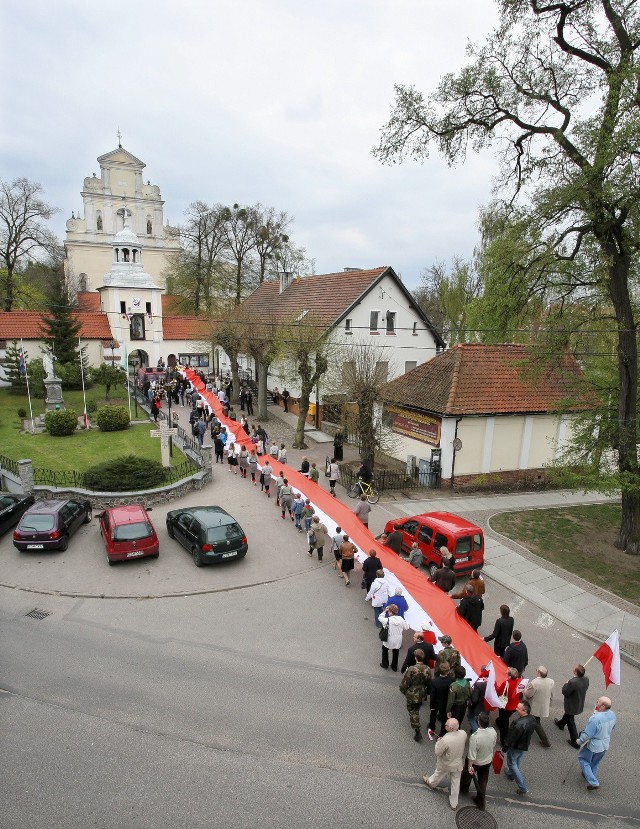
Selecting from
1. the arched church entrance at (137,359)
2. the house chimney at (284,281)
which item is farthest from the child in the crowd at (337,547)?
the arched church entrance at (137,359)

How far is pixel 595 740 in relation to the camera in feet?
23.4

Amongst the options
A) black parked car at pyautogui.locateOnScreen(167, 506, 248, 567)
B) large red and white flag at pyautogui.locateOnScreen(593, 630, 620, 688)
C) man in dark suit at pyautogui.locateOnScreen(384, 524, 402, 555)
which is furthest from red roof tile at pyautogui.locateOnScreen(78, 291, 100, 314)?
large red and white flag at pyautogui.locateOnScreen(593, 630, 620, 688)

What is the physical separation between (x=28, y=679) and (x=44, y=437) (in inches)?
742

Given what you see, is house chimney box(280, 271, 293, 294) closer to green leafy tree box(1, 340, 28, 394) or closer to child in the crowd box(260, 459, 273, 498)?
green leafy tree box(1, 340, 28, 394)

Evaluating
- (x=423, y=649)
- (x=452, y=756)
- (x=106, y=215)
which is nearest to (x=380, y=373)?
(x=423, y=649)

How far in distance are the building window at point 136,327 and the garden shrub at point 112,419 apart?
59.9 ft

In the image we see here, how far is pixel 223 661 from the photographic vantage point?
1002 cm

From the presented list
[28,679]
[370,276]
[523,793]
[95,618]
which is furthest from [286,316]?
[523,793]

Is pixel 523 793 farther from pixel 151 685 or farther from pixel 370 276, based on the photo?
pixel 370 276

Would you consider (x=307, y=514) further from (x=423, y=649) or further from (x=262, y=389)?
(x=262, y=389)

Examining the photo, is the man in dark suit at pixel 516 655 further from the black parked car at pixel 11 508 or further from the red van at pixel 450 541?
the black parked car at pixel 11 508

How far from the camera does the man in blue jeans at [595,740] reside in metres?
7.08

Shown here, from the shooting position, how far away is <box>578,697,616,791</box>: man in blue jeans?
7.08 m

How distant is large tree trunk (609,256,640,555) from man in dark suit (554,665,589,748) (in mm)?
7774
